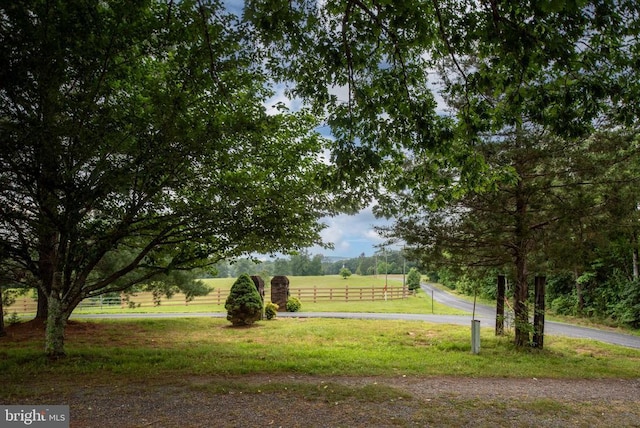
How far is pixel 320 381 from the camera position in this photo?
6473mm

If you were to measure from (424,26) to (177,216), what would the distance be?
5548 millimetres

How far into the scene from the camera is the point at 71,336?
1108 cm

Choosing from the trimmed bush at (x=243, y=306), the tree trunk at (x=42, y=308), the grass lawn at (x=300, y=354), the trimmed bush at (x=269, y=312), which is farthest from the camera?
the trimmed bush at (x=269, y=312)

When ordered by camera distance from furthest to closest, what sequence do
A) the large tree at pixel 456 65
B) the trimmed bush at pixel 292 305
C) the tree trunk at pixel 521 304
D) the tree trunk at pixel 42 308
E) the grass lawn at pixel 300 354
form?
1. the trimmed bush at pixel 292 305
2. the tree trunk at pixel 42 308
3. the tree trunk at pixel 521 304
4. the grass lawn at pixel 300 354
5. the large tree at pixel 456 65

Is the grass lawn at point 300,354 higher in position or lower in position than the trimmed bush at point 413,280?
higher

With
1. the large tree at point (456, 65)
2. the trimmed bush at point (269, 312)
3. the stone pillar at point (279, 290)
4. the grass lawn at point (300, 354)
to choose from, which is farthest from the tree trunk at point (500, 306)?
the stone pillar at point (279, 290)

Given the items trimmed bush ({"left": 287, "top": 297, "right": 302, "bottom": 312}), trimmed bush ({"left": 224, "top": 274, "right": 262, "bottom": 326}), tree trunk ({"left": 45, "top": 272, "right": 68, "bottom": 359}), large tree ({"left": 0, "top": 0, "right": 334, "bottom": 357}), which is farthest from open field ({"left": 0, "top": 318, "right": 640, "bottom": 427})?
trimmed bush ({"left": 287, "top": 297, "right": 302, "bottom": 312})

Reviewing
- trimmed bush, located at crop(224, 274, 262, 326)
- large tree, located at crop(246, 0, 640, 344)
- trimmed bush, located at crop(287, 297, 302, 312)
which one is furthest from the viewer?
trimmed bush, located at crop(287, 297, 302, 312)

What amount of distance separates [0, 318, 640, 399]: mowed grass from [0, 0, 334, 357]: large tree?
1.34 metres

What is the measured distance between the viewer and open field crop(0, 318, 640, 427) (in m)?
4.76

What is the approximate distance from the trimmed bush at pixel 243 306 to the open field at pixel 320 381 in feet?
8.28

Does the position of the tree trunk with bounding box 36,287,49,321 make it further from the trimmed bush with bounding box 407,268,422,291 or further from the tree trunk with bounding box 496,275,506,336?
the trimmed bush with bounding box 407,268,422,291

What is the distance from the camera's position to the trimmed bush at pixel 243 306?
14555 mm

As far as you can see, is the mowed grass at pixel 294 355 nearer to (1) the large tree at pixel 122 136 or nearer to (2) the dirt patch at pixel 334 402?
(2) the dirt patch at pixel 334 402
